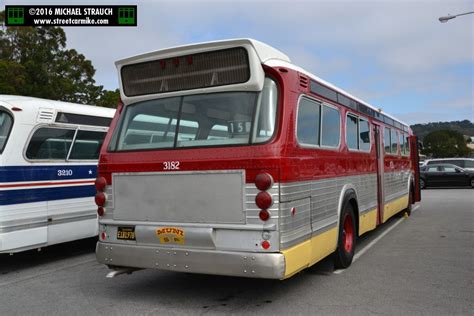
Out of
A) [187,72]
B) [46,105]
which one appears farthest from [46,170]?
[187,72]

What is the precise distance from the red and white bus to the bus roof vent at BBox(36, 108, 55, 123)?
2163 millimetres

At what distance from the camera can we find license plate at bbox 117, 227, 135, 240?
17.9ft

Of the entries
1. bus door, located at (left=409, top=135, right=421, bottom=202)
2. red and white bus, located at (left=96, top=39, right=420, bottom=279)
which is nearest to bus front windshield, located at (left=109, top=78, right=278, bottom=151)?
red and white bus, located at (left=96, top=39, right=420, bottom=279)

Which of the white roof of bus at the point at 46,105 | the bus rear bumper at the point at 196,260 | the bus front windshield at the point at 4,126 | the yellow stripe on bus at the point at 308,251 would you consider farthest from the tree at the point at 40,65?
the yellow stripe on bus at the point at 308,251

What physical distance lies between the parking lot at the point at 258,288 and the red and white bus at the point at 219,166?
18.8 inches

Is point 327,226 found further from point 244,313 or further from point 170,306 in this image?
point 170,306

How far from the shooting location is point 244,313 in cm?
499

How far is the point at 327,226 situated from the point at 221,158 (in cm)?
185

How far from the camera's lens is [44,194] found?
24.2 ft

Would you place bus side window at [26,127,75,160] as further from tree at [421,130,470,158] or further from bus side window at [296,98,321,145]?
tree at [421,130,470,158]

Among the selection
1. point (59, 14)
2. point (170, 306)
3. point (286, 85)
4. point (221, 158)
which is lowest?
point (170, 306)

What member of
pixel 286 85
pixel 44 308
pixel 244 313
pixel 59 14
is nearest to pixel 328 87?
pixel 286 85

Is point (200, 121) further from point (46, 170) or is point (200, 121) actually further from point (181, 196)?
point (46, 170)

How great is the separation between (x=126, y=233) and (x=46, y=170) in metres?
2.68
